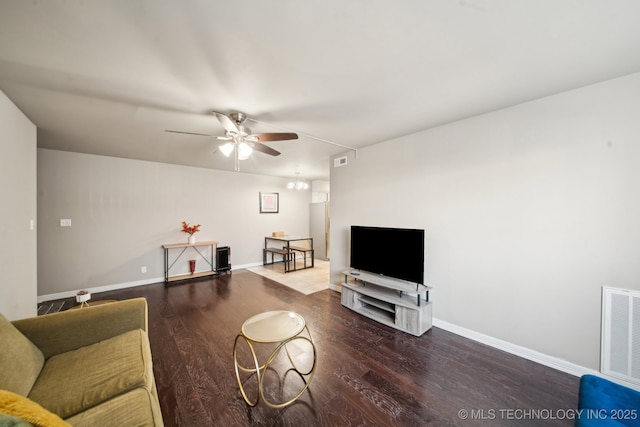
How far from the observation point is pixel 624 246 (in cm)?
175

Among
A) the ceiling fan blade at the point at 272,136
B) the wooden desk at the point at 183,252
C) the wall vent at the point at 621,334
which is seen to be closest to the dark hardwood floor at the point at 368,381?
the wall vent at the point at 621,334

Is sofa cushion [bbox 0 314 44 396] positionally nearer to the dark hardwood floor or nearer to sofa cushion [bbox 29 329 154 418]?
sofa cushion [bbox 29 329 154 418]

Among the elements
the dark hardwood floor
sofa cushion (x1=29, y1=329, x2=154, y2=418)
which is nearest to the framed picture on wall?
the dark hardwood floor

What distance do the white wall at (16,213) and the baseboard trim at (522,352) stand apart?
4473 millimetres

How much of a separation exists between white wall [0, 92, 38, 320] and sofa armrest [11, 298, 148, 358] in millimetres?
1058

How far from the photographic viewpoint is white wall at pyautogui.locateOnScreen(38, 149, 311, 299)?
3578 millimetres

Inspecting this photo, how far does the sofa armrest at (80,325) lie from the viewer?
147 centimetres

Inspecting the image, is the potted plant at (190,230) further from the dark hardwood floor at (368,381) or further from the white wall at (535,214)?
the white wall at (535,214)

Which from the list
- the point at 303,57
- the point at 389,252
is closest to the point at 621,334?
the point at 389,252

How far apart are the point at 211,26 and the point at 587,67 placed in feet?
8.64

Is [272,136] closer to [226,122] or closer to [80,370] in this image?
[226,122]

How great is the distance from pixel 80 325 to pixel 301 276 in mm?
3525

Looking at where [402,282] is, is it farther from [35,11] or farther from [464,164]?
[35,11]

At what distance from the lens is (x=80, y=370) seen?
1.31m
